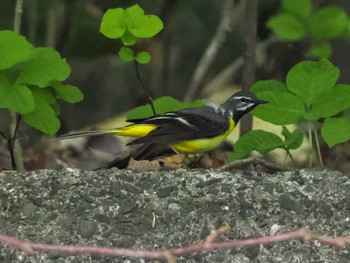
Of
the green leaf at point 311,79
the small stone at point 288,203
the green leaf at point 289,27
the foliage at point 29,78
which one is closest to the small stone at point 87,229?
the foliage at point 29,78

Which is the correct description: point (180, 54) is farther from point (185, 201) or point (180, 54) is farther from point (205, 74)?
point (185, 201)

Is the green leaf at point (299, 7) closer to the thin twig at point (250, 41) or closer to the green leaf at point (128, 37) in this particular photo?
the thin twig at point (250, 41)

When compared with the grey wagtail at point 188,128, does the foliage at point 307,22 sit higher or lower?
higher

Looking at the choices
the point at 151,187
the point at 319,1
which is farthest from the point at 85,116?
the point at 151,187

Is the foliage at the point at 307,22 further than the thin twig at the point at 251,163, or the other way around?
the foliage at the point at 307,22

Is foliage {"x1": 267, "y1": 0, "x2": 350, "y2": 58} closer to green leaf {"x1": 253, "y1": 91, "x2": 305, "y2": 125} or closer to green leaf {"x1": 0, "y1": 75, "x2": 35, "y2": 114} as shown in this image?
green leaf {"x1": 253, "y1": 91, "x2": 305, "y2": 125}

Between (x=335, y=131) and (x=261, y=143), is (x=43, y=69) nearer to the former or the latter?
(x=261, y=143)

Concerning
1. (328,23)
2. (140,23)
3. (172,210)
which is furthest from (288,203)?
(328,23)
